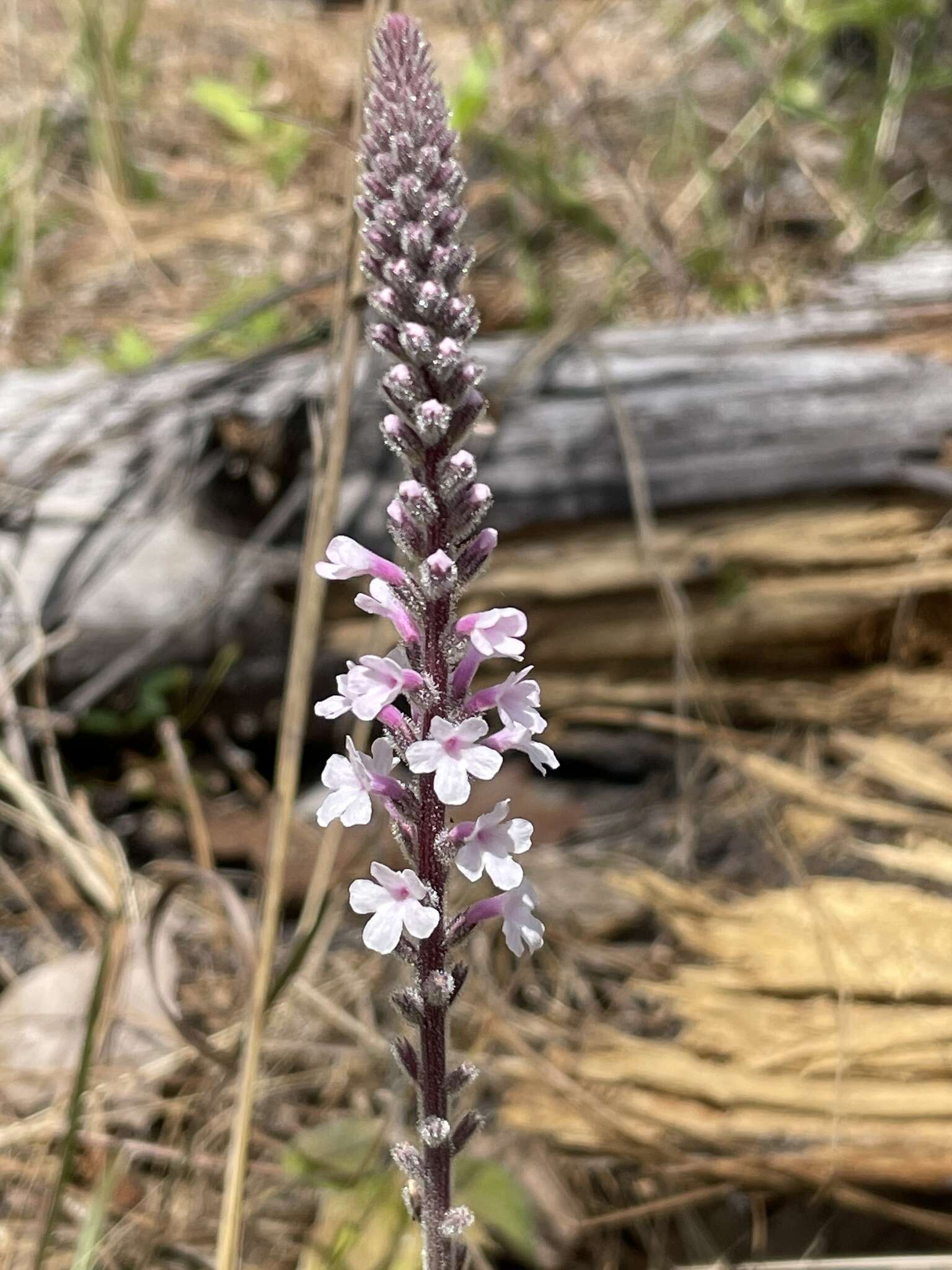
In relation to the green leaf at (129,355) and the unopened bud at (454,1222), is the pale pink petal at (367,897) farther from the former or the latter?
the green leaf at (129,355)

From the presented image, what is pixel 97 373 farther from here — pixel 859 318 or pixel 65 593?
pixel 859 318

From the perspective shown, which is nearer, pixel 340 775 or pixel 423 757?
pixel 423 757

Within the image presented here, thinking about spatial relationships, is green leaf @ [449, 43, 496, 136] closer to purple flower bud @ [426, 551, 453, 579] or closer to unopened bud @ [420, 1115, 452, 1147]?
purple flower bud @ [426, 551, 453, 579]

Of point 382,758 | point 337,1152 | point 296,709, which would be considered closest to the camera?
point 382,758

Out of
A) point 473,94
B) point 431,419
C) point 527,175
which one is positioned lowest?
point 431,419

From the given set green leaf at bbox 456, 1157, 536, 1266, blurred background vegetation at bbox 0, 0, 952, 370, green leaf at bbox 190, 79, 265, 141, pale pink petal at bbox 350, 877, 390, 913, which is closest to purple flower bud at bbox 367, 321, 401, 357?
pale pink petal at bbox 350, 877, 390, 913

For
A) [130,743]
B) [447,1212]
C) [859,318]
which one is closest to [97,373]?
[130,743]

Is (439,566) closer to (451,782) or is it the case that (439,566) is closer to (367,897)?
(451,782)

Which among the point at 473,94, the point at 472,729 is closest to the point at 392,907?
the point at 472,729
